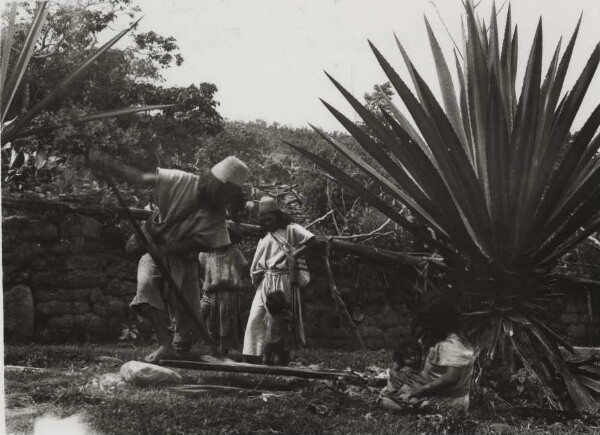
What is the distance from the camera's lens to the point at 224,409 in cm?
370

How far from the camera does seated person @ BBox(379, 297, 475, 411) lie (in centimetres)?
407

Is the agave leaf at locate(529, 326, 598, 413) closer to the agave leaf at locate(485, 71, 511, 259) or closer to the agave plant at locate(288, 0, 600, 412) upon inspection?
the agave plant at locate(288, 0, 600, 412)

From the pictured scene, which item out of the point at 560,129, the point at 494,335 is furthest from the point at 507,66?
the point at 494,335

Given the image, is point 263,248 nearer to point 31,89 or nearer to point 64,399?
point 64,399

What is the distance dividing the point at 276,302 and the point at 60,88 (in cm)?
239

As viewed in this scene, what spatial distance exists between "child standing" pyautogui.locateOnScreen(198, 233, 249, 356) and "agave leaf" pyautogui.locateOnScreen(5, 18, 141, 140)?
2062mm

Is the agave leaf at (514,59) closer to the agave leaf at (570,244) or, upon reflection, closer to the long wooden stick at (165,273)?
the agave leaf at (570,244)

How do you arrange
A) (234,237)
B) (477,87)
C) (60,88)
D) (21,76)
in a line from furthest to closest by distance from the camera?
(234,237), (477,87), (21,76), (60,88)

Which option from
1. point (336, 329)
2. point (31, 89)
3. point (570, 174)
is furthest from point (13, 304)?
point (570, 174)

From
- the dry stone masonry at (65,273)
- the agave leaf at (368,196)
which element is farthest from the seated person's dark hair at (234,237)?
the agave leaf at (368,196)

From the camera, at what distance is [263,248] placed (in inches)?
234

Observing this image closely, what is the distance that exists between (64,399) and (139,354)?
1995 millimetres

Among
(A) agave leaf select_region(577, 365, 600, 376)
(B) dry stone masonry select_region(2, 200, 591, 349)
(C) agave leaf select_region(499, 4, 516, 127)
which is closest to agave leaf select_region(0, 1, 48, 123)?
(B) dry stone masonry select_region(2, 200, 591, 349)

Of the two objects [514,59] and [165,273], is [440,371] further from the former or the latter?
[514,59]
